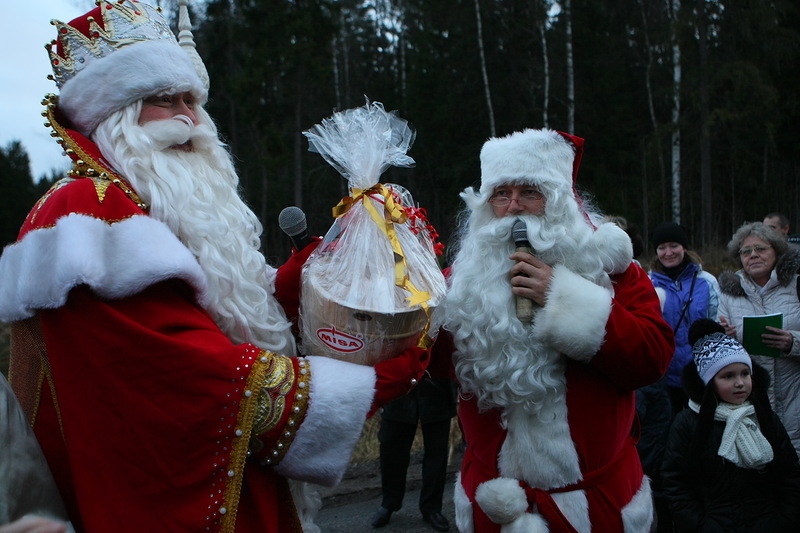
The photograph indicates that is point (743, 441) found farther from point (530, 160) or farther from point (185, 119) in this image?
point (185, 119)

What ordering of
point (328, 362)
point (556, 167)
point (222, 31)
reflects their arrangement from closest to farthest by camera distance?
1. point (328, 362)
2. point (556, 167)
3. point (222, 31)

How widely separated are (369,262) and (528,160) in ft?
3.05

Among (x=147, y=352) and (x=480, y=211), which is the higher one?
(x=480, y=211)

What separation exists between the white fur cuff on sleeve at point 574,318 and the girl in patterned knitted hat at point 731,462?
134 cm

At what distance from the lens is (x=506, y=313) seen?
8.14ft

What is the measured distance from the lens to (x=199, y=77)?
2248 mm

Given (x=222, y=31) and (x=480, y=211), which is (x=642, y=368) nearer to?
(x=480, y=211)

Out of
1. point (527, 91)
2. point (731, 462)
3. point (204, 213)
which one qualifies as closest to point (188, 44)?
point (204, 213)

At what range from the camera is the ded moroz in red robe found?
172 centimetres

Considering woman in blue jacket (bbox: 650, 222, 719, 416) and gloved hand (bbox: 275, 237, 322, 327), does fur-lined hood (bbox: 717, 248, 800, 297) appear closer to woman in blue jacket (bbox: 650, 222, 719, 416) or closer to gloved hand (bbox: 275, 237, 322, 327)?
woman in blue jacket (bbox: 650, 222, 719, 416)

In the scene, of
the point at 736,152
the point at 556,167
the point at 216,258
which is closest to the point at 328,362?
the point at 216,258

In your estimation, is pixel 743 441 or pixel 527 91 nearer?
pixel 743 441

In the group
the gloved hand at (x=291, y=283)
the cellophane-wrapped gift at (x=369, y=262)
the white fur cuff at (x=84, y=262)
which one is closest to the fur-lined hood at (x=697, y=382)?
the cellophane-wrapped gift at (x=369, y=262)

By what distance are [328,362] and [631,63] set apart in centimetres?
2685
